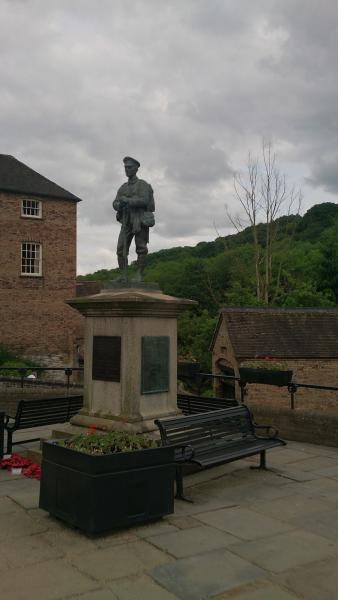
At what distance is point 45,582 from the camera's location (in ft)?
13.3

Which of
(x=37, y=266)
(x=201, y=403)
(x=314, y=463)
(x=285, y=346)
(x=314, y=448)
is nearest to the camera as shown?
(x=314, y=463)

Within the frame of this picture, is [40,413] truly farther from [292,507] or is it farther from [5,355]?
[5,355]

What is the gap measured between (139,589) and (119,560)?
1.73 ft

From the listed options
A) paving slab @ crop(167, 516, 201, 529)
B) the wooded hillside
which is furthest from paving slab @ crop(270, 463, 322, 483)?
the wooded hillside

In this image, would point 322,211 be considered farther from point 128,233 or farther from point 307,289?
point 128,233

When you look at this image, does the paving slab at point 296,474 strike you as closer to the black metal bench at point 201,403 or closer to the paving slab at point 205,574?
the black metal bench at point 201,403

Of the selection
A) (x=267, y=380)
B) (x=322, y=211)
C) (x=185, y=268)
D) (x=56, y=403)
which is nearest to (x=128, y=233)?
(x=56, y=403)

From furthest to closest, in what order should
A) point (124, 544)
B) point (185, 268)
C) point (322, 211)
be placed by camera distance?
point (322, 211) < point (185, 268) < point (124, 544)

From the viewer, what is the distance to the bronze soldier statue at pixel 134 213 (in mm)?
8062

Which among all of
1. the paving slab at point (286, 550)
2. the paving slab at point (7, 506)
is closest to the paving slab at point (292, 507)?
the paving slab at point (286, 550)

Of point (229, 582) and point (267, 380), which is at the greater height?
point (267, 380)

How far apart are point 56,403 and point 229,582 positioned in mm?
5059

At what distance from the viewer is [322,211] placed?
65.4 meters

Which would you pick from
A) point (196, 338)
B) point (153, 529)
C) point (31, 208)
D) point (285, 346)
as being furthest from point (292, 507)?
point (31, 208)
